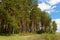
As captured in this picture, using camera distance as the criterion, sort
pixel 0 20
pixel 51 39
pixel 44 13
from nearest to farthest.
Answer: pixel 51 39
pixel 0 20
pixel 44 13

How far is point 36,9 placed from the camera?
60000 mm

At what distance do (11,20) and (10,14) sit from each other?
2.66 metres

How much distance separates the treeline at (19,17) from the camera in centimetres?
4397

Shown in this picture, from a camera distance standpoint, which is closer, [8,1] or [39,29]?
[8,1]

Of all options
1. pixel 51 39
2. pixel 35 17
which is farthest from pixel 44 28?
pixel 51 39

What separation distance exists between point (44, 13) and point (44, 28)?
6.53 meters

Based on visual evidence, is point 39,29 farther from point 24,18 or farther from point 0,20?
point 0,20

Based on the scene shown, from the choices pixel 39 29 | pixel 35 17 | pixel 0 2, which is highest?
pixel 0 2

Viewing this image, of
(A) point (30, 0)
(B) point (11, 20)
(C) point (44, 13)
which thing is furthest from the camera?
(C) point (44, 13)

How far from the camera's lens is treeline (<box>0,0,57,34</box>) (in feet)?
144

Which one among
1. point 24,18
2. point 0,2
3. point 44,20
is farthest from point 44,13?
point 0,2

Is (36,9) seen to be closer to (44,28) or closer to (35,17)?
(35,17)

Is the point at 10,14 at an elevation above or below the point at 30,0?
below

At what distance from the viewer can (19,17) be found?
49375 millimetres
